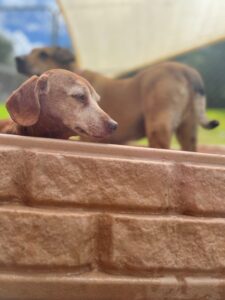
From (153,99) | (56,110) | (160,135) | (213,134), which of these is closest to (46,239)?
(56,110)

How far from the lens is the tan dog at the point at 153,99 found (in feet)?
4.88

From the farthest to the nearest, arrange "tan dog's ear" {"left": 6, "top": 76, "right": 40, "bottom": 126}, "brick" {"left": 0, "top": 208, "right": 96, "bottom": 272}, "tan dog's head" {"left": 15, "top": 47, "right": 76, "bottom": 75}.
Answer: "tan dog's head" {"left": 15, "top": 47, "right": 76, "bottom": 75} → "tan dog's ear" {"left": 6, "top": 76, "right": 40, "bottom": 126} → "brick" {"left": 0, "top": 208, "right": 96, "bottom": 272}

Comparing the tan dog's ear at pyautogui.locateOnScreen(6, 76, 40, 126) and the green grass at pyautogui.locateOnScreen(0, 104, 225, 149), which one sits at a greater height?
the tan dog's ear at pyautogui.locateOnScreen(6, 76, 40, 126)

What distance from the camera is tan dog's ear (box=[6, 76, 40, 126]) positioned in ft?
3.13

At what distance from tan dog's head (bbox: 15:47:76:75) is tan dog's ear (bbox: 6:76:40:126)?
1.90ft

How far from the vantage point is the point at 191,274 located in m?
0.88

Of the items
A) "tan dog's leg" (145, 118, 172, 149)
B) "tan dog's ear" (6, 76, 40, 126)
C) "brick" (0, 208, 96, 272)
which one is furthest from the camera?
"tan dog's leg" (145, 118, 172, 149)

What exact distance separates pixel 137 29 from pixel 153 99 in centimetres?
23

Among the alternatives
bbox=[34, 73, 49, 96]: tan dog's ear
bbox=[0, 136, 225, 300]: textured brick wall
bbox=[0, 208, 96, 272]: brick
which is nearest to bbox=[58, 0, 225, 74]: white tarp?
bbox=[34, 73, 49, 96]: tan dog's ear

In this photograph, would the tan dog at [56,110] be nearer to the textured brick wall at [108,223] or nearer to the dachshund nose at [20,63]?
the textured brick wall at [108,223]

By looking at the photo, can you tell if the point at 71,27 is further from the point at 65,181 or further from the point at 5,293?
the point at 5,293

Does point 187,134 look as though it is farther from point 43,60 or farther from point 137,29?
point 43,60

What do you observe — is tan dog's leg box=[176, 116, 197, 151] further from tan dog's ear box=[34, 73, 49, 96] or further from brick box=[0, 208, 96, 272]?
brick box=[0, 208, 96, 272]

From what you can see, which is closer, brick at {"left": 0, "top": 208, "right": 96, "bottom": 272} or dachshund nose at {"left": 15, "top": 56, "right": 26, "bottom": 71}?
brick at {"left": 0, "top": 208, "right": 96, "bottom": 272}
